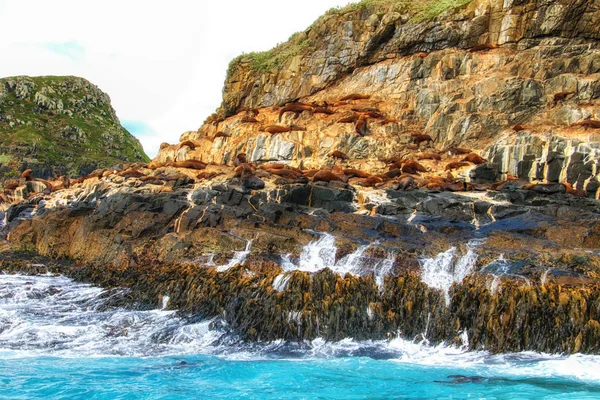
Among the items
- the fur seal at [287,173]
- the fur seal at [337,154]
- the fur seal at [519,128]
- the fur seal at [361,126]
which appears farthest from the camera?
the fur seal at [361,126]

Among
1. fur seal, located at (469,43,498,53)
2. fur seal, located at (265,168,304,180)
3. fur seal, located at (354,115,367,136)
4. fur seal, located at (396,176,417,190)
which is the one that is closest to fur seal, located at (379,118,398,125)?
fur seal, located at (354,115,367,136)

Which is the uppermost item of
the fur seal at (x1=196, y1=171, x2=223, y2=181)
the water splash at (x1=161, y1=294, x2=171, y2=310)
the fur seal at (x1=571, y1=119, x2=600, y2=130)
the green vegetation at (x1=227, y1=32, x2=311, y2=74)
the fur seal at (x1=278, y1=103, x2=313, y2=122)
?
the green vegetation at (x1=227, y1=32, x2=311, y2=74)

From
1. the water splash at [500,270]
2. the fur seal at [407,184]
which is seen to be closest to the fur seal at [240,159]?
the fur seal at [407,184]

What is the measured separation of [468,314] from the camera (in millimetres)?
13031

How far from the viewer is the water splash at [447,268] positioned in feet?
48.9

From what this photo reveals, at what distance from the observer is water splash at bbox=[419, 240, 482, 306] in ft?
48.9

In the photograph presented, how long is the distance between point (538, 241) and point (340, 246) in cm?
651

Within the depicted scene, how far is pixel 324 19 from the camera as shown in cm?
4031

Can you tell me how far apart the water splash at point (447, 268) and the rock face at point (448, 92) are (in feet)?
36.7

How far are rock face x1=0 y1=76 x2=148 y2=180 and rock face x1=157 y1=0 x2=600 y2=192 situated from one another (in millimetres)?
30896

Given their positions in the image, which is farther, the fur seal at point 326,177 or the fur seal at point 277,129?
the fur seal at point 277,129

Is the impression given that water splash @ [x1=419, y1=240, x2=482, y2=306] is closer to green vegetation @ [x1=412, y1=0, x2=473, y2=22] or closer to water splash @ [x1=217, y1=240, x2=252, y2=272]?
water splash @ [x1=217, y1=240, x2=252, y2=272]

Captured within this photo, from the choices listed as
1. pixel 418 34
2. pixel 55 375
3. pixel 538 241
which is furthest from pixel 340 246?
pixel 418 34

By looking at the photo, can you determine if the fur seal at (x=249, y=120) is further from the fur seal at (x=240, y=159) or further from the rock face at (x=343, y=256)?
the rock face at (x=343, y=256)
